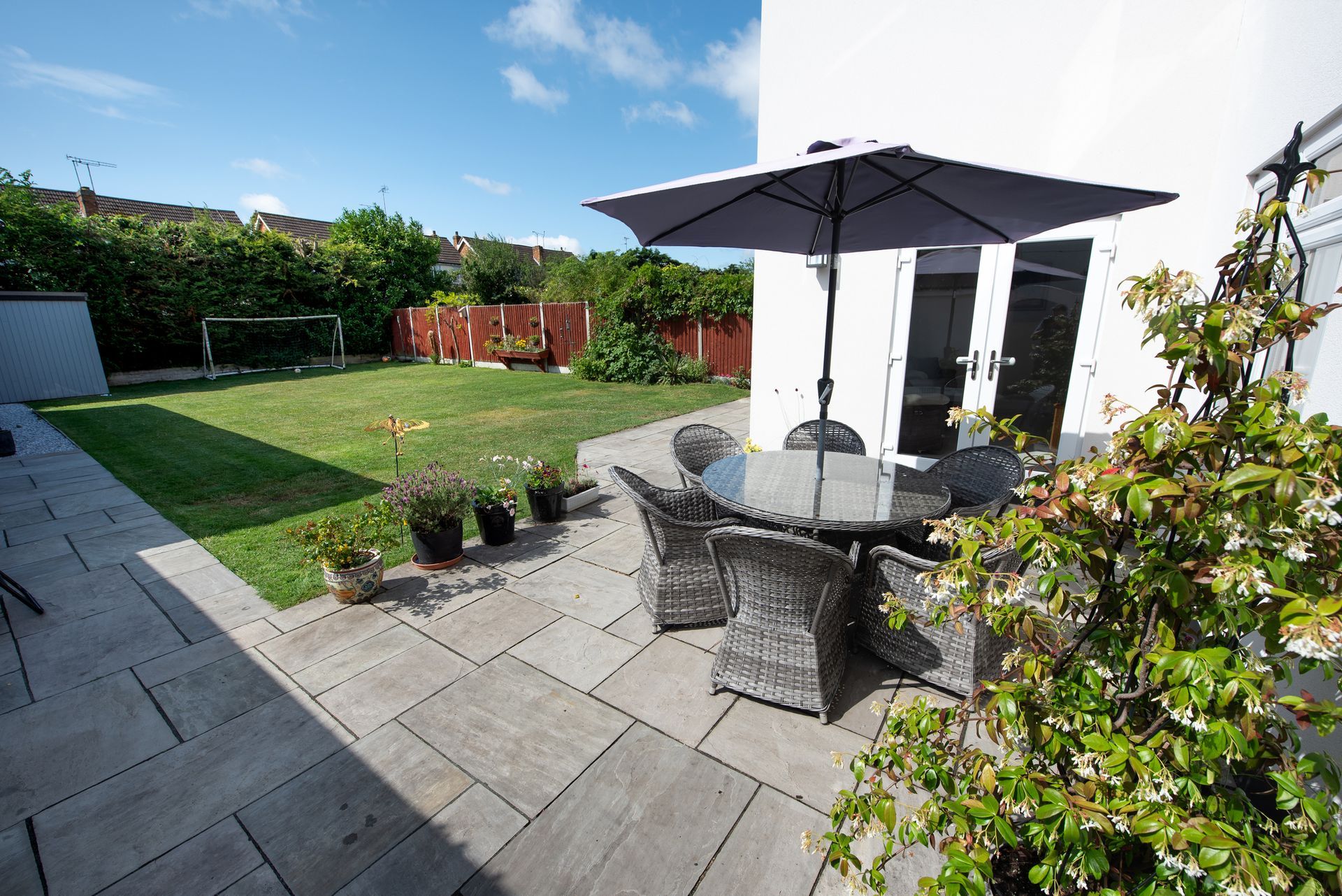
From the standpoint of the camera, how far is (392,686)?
2361 mm

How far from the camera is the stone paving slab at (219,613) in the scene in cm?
279

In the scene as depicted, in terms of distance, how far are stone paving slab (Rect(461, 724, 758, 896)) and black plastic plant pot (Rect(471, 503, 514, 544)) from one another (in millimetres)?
2094

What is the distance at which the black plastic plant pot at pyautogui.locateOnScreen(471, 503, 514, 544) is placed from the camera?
3.68 meters

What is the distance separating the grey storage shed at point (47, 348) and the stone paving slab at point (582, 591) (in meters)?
14.3

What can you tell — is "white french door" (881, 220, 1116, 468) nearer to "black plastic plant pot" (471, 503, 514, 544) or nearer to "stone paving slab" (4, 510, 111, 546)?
"black plastic plant pot" (471, 503, 514, 544)

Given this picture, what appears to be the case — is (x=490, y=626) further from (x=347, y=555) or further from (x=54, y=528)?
(x=54, y=528)

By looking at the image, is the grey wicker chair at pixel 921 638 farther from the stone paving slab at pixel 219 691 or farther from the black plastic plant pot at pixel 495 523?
the stone paving slab at pixel 219 691

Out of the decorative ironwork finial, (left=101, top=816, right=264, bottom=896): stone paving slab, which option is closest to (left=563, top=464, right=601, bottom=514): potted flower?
(left=101, top=816, right=264, bottom=896): stone paving slab

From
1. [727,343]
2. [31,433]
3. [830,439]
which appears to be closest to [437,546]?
[830,439]

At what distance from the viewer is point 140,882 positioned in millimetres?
1550

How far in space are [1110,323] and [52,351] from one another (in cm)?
1754

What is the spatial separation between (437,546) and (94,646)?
5.35 ft

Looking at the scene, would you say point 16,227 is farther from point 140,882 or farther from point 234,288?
point 140,882

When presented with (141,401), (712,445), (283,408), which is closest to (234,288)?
(141,401)
